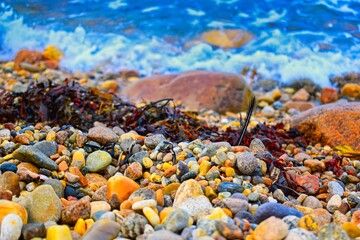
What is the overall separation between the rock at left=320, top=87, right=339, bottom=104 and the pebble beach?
307 cm

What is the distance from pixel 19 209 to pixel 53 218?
0.14 meters

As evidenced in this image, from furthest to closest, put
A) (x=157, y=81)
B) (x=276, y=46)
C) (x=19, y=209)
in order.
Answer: (x=276, y=46) < (x=157, y=81) < (x=19, y=209)

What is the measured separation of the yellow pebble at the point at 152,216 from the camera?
1.58 meters

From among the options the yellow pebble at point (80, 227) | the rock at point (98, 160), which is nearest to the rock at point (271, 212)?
the yellow pebble at point (80, 227)

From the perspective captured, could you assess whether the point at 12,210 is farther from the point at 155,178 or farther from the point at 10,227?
the point at 155,178

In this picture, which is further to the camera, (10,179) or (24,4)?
(24,4)

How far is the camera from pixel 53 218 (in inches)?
65.7

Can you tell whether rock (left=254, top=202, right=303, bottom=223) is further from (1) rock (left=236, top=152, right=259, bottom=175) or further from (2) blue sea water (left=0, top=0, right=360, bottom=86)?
(2) blue sea water (left=0, top=0, right=360, bottom=86)

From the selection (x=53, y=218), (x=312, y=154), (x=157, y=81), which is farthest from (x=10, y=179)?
(x=157, y=81)

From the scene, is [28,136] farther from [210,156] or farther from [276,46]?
[276,46]

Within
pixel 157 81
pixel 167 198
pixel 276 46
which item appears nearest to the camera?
pixel 167 198

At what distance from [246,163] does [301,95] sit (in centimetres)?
426

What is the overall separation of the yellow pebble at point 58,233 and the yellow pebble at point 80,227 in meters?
0.10

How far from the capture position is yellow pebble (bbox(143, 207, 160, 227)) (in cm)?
158
